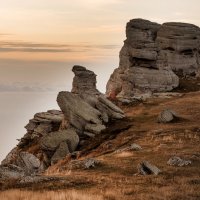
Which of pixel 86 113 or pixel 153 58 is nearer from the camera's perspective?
pixel 86 113

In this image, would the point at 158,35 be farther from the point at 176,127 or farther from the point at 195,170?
the point at 195,170

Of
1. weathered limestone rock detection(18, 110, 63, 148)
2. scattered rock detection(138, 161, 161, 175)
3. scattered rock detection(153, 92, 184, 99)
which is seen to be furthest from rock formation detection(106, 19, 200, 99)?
scattered rock detection(138, 161, 161, 175)

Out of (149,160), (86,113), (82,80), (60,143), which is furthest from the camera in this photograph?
(82,80)

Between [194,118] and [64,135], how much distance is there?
1931 centimetres

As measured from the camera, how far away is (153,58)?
3836 inches

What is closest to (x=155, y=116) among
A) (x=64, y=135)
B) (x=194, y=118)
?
(x=194, y=118)

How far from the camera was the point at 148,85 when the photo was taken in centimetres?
9756

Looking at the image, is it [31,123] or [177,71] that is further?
[177,71]

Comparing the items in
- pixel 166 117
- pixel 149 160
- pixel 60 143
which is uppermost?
pixel 149 160

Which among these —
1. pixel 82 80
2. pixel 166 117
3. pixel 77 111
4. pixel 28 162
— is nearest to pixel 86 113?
pixel 77 111

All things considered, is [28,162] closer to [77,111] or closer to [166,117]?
[77,111]

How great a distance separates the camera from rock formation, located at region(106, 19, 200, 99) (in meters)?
98.0

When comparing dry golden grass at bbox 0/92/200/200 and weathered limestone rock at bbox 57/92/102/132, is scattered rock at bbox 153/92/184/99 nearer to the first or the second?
dry golden grass at bbox 0/92/200/200

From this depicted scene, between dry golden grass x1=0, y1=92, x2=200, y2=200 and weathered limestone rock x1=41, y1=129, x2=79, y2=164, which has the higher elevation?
dry golden grass x1=0, y1=92, x2=200, y2=200
